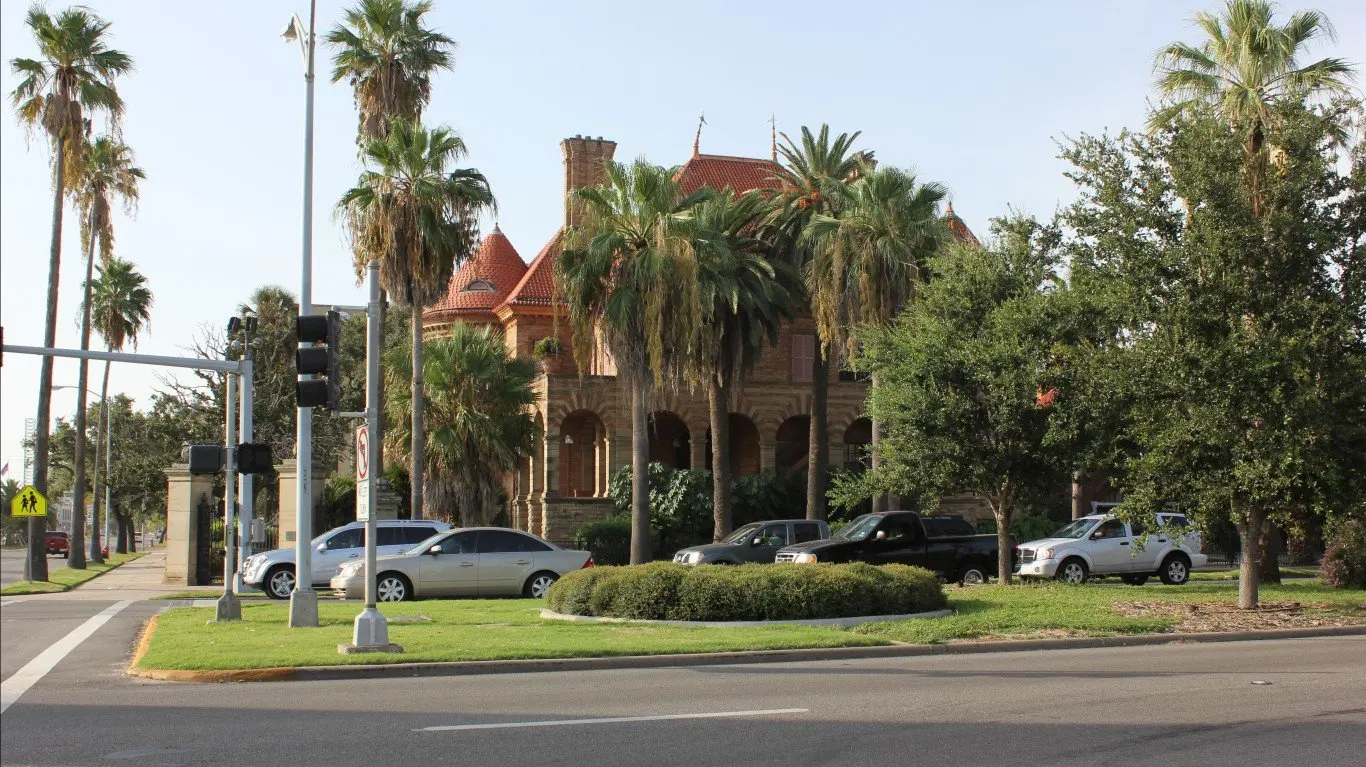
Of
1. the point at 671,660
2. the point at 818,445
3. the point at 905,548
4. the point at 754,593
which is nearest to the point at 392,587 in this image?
the point at 754,593

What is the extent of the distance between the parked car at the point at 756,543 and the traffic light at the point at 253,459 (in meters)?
9.53

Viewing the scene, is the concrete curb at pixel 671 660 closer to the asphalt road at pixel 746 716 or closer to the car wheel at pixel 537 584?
the asphalt road at pixel 746 716

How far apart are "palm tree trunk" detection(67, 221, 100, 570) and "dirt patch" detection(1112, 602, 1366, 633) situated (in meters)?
32.3

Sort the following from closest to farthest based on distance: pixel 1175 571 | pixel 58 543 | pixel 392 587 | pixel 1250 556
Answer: pixel 1250 556 → pixel 392 587 → pixel 1175 571 → pixel 58 543

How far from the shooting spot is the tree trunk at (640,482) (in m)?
30.3

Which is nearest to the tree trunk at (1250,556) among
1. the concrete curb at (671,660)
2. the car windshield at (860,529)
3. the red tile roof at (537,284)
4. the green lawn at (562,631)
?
the green lawn at (562,631)

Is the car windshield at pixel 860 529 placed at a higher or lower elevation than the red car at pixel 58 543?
higher

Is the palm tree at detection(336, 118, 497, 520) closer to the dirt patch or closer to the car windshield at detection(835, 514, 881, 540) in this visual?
the car windshield at detection(835, 514, 881, 540)

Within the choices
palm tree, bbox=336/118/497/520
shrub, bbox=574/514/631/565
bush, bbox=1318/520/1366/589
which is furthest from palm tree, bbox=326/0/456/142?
bush, bbox=1318/520/1366/589

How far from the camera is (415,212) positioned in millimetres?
31266

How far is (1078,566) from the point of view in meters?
27.3

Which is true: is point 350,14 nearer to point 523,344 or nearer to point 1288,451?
point 523,344

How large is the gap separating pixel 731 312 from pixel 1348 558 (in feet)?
51.2

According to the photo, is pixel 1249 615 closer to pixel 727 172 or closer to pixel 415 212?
pixel 415 212
